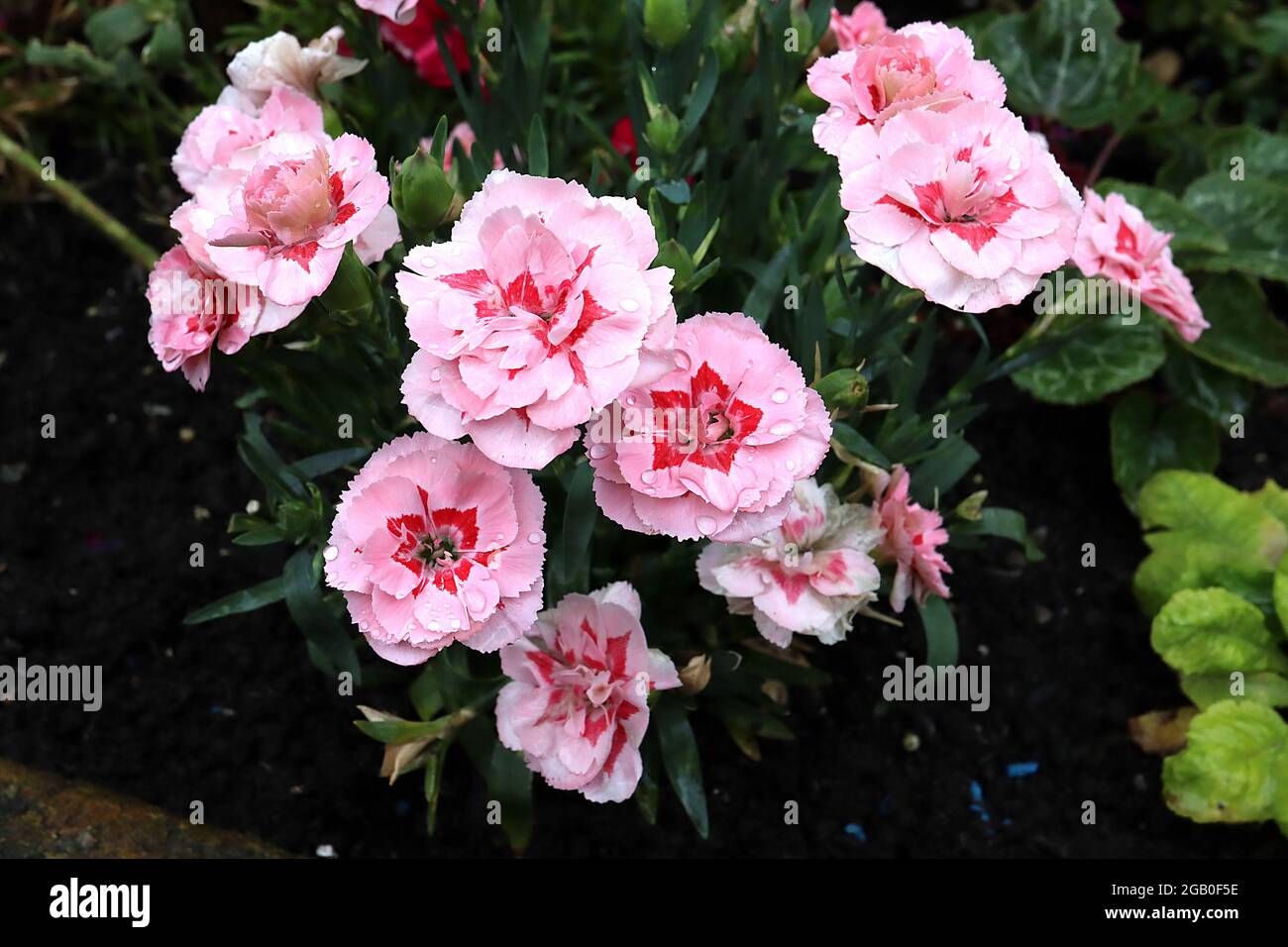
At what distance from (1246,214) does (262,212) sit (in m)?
2.12

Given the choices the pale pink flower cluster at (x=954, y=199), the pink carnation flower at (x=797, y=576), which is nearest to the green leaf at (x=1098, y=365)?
the pink carnation flower at (x=797, y=576)

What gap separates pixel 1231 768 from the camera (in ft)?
5.89

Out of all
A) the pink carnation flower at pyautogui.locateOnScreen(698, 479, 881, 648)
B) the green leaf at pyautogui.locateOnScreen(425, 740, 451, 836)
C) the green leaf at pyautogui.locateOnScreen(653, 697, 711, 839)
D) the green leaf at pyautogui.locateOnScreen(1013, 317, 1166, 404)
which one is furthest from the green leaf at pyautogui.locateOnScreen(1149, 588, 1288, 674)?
the green leaf at pyautogui.locateOnScreen(425, 740, 451, 836)

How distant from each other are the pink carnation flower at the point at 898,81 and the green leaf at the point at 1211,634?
971mm

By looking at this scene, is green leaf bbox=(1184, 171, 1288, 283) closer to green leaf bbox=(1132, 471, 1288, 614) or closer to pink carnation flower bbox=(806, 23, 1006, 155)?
green leaf bbox=(1132, 471, 1288, 614)

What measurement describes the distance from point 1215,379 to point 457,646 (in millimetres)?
1671

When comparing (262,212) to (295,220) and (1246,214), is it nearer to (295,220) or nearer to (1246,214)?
(295,220)

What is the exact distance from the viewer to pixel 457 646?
1580mm

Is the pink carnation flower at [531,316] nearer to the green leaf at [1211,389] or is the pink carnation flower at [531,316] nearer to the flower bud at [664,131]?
the flower bud at [664,131]

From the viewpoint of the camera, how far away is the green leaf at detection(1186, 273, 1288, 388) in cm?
234

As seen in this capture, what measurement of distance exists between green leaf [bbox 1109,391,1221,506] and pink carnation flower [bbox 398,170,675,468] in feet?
4.80

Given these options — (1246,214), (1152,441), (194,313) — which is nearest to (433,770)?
(194,313)

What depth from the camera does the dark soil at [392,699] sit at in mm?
1845
